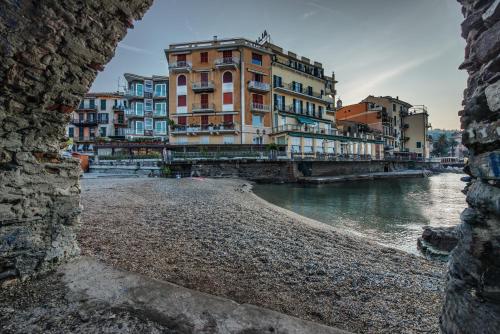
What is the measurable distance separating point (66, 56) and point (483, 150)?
13.8ft

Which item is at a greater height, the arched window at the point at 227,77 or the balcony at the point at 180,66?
the balcony at the point at 180,66

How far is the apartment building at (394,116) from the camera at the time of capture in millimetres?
52906

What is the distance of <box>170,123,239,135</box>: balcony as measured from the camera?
31433mm

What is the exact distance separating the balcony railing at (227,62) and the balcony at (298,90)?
726 cm

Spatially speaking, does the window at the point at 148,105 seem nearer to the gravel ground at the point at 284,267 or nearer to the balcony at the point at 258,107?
the balcony at the point at 258,107

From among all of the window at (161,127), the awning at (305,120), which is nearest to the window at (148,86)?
the window at (161,127)

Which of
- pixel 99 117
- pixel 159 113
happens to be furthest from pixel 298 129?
pixel 99 117

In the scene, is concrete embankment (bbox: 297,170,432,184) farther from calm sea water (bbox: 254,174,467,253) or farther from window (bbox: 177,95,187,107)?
window (bbox: 177,95,187,107)

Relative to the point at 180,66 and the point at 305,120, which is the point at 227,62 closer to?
the point at 180,66

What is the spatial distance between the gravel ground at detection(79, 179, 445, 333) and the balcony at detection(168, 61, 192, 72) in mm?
30626

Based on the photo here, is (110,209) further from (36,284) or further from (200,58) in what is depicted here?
(200,58)

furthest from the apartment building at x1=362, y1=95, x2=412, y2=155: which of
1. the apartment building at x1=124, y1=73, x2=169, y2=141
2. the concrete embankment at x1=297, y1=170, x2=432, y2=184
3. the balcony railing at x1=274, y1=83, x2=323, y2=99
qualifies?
the apartment building at x1=124, y1=73, x2=169, y2=141

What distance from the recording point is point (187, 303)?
2.32 m

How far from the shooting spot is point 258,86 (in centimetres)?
3316
